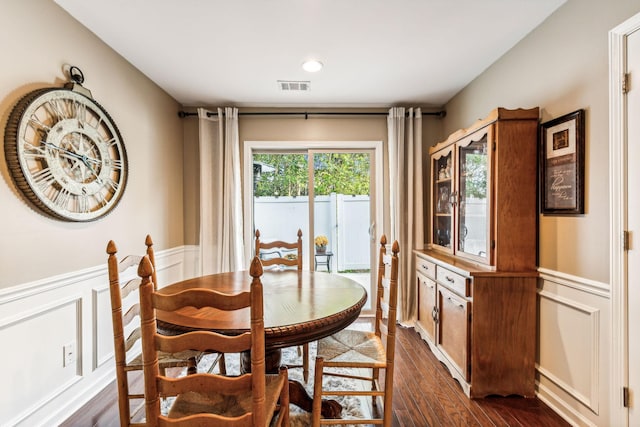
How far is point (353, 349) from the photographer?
1774 millimetres

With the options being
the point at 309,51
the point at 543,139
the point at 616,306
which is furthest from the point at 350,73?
the point at 616,306

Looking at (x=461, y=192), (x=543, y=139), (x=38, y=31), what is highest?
(x=38, y=31)

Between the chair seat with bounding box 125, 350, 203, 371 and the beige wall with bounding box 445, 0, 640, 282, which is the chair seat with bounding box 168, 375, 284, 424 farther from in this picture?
the beige wall with bounding box 445, 0, 640, 282

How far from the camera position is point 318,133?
139 inches

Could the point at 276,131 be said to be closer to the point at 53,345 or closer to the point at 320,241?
the point at 320,241

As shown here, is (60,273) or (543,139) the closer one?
(60,273)

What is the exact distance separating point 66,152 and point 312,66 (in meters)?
1.88

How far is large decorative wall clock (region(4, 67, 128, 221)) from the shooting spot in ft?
5.21

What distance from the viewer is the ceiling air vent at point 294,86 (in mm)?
2885

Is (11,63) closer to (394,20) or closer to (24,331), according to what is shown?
(24,331)

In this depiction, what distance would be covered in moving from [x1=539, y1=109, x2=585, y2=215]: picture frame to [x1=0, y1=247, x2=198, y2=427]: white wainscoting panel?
10.2 ft

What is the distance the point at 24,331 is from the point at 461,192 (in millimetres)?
3067

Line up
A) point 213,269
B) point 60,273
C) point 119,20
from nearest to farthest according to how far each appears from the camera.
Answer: point 60,273 < point 119,20 < point 213,269

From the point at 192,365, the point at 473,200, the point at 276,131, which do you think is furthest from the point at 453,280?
the point at 276,131
